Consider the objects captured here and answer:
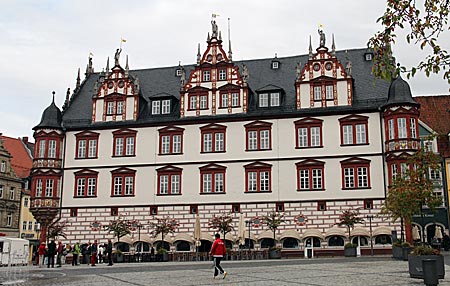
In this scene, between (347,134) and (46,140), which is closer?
(347,134)

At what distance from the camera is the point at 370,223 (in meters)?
37.8

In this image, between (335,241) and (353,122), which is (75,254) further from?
(353,122)

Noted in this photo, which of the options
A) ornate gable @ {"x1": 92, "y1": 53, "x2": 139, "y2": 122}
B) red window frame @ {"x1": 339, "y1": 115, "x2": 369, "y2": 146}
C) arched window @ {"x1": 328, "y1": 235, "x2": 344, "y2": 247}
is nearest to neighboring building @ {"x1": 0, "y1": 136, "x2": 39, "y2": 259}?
ornate gable @ {"x1": 92, "y1": 53, "x2": 139, "y2": 122}

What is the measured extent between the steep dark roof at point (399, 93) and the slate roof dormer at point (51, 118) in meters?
26.1

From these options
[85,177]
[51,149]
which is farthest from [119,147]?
[51,149]

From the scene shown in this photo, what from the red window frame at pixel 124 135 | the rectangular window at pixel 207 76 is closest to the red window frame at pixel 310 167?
the rectangular window at pixel 207 76

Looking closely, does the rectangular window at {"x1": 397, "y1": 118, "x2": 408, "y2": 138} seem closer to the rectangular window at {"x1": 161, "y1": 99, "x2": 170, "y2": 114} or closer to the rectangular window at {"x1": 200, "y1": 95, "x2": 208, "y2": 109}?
the rectangular window at {"x1": 200, "y1": 95, "x2": 208, "y2": 109}

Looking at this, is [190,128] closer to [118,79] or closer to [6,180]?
[118,79]

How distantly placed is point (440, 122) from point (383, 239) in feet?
59.1

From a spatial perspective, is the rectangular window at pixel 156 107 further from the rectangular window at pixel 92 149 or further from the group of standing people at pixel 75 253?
the group of standing people at pixel 75 253

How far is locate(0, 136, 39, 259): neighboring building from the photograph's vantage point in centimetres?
6231

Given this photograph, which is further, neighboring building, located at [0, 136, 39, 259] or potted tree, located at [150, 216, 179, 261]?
neighboring building, located at [0, 136, 39, 259]

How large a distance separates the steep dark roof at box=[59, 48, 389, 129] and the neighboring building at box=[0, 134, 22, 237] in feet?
52.9

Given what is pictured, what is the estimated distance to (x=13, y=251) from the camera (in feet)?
149
